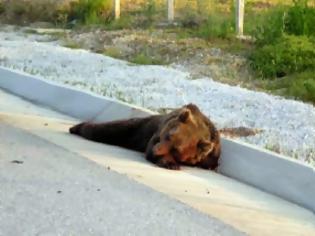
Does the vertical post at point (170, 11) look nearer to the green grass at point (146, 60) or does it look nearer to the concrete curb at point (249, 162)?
the green grass at point (146, 60)

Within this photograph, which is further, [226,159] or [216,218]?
[226,159]

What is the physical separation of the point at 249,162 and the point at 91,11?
14.8 meters

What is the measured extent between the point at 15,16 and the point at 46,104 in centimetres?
1182

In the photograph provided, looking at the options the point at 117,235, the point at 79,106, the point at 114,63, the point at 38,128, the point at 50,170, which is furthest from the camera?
the point at 114,63

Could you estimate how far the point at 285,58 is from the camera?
15945mm

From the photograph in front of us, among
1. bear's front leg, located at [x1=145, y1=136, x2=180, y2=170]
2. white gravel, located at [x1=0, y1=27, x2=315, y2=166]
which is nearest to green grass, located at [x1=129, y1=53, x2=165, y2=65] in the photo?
white gravel, located at [x1=0, y1=27, x2=315, y2=166]

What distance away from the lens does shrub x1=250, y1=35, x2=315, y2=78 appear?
15.8 meters

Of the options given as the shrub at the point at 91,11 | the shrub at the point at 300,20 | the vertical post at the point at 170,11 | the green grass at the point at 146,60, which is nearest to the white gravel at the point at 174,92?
the green grass at the point at 146,60

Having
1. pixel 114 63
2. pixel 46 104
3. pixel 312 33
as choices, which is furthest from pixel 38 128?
pixel 312 33

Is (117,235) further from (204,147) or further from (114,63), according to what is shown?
(114,63)

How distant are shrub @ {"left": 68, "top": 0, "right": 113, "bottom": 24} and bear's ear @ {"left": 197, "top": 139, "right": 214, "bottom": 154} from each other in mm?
13925

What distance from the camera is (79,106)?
13.3 m

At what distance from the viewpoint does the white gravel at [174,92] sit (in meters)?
11.2

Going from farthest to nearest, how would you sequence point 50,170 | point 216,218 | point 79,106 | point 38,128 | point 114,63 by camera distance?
point 114,63 → point 79,106 → point 38,128 → point 50,170 → point 216,218
